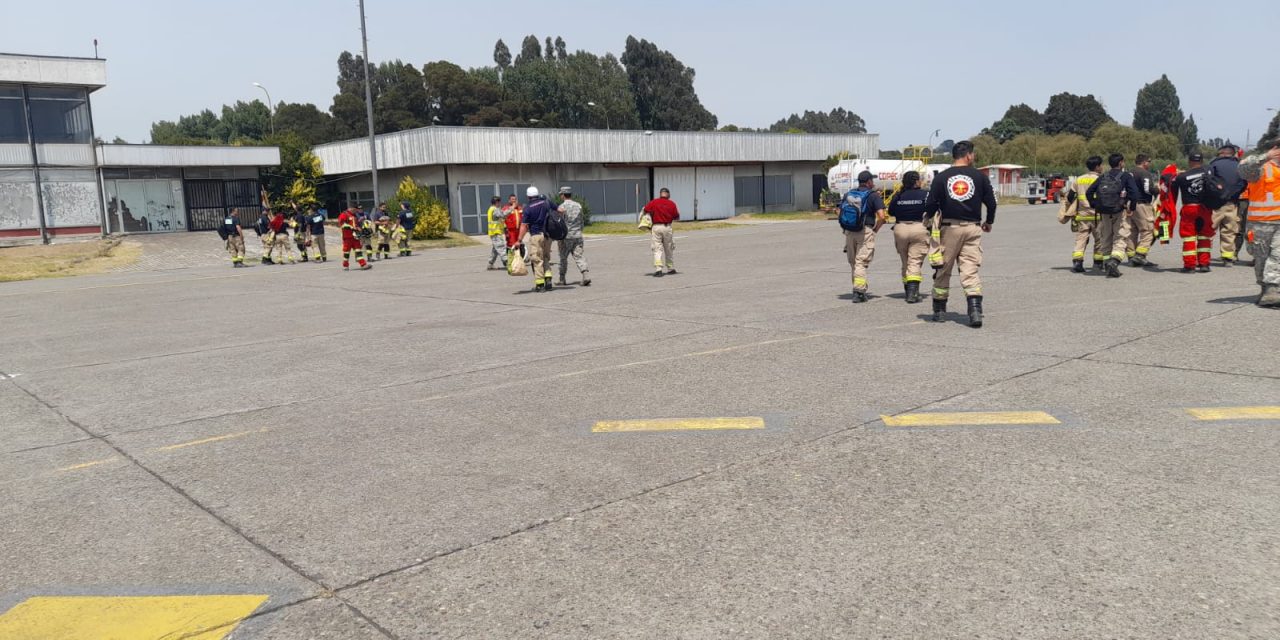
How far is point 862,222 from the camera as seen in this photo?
1203 centimetres

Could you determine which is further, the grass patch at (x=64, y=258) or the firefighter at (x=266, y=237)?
the firefighter at (x=266, y=237)

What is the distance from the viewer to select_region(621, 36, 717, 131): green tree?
10462 centimetres

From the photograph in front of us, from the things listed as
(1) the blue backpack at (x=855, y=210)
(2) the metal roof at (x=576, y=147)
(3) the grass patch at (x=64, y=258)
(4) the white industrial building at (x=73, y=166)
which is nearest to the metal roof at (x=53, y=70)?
(4) the white industrial building at (x=73, y=166)

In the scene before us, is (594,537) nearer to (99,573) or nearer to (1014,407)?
(99,573)

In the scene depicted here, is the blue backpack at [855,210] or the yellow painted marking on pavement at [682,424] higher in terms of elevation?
the blue backpack at [855,210]

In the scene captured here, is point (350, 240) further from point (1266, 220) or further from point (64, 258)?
point (1266, 220)

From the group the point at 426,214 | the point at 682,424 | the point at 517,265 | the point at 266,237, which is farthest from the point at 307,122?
the point at 682,424

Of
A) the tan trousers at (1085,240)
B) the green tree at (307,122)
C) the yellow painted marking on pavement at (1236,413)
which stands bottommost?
the yellow painted marking on pavement at (1236,413)

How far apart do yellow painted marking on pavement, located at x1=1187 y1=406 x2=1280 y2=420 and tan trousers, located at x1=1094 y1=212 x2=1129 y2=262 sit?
850cm

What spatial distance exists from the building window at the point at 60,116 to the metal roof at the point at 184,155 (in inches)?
40.5

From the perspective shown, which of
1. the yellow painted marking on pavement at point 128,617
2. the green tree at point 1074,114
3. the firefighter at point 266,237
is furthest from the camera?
the green tree at point 1074,114

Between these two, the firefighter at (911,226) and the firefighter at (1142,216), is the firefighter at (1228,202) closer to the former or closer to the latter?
the firefighter at (1142,216)

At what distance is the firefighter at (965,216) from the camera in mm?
9578

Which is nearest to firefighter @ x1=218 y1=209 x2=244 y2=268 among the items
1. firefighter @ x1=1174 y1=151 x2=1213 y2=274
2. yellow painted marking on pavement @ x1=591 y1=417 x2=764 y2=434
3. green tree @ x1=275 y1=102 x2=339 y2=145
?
yellow painted marking on pavement @ x1=591 y1=417 x2=764 y2=434
